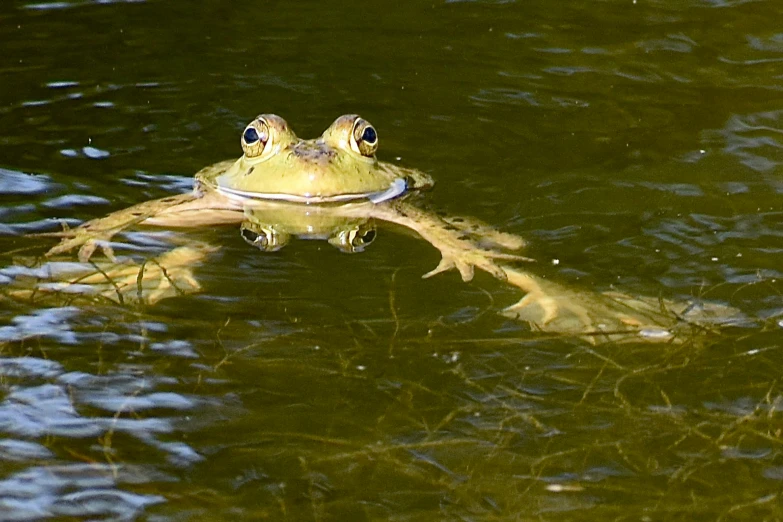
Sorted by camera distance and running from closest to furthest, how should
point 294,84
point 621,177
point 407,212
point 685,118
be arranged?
point 407,212, point 621,177, point 685,118, point 294,84

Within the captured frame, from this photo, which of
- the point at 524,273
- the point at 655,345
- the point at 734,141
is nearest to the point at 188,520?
the point at 655,345

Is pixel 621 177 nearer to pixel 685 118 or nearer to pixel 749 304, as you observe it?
pixel 685 118

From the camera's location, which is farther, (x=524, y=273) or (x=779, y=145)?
(x=779, y=145)

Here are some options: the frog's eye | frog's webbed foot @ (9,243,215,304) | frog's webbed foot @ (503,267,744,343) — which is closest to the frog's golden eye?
the frog's eye

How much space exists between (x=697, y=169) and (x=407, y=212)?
1507 mm

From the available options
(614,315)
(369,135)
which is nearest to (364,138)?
(369,135)

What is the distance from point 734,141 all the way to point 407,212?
6.30 feet

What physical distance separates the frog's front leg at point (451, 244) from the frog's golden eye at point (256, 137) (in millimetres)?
655

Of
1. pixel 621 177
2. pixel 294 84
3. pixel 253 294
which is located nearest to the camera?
pixel 253 294

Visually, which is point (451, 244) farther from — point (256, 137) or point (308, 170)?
point (256, 137)

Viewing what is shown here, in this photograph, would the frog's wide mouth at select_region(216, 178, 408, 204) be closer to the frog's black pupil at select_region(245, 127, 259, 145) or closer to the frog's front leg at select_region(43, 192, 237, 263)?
the frog's front leg at select_region(43, 192, 237, 263)

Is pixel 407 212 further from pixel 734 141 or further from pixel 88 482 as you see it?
pixel 88 482

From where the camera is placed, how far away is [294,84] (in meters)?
7.02

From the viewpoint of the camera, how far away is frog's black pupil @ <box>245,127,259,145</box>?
17.4 ft
